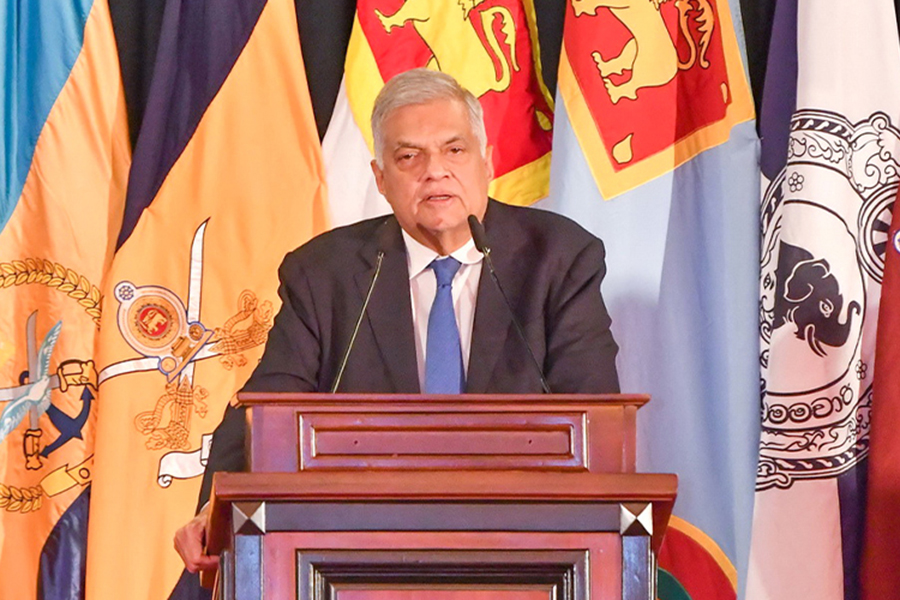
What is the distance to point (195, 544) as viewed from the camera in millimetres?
2219

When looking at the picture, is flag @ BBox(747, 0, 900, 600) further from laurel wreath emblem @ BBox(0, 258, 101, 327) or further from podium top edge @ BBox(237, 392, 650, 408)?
laurel wreath emblem @ BBox(0, 258, 101, 327)

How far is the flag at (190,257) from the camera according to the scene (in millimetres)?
3615

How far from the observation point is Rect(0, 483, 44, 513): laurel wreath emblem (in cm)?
368

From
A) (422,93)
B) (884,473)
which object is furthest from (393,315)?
(884,473)

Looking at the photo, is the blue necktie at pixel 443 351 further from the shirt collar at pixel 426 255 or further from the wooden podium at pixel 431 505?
the wooden podium at pixel 431 505

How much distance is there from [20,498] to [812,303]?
7.04 feet

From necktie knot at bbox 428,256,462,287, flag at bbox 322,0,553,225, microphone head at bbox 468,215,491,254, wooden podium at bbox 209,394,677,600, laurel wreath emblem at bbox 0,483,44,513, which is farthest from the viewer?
flag at bbox 322,0,553,225

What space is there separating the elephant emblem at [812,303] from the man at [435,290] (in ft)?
3.08

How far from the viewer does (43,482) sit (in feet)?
12.2

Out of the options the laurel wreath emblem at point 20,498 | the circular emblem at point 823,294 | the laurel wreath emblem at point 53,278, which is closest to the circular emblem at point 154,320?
the laurel wreath emblem at point 53,278

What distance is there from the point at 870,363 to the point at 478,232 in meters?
1.57

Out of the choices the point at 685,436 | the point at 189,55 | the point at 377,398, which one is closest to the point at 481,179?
the point at 377,398

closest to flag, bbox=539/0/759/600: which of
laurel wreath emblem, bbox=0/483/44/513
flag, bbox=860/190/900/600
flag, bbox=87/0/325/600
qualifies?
flag, bbox=860/190/900/600

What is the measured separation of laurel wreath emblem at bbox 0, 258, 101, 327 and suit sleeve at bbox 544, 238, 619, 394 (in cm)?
168
